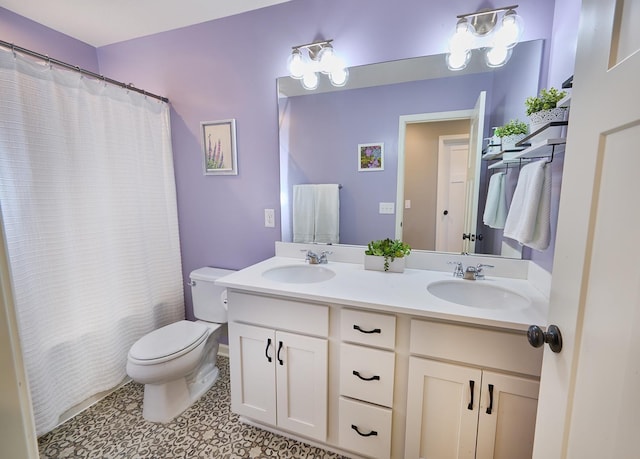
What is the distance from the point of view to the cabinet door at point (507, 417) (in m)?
1.03

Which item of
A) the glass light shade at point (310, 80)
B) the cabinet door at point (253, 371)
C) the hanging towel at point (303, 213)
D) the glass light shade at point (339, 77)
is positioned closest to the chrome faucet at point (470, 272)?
the hanging towel at point (303, 213)

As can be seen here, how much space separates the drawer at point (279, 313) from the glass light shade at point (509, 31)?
1513mm

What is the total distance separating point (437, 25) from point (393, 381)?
1740mm

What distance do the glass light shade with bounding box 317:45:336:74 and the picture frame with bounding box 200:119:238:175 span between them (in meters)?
0.71

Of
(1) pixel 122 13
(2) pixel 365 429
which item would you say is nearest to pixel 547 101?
(2) pixel 365 429

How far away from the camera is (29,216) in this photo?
56.2 inches

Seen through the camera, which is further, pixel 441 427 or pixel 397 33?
pixel 397 33

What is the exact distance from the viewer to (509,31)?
4.41ft

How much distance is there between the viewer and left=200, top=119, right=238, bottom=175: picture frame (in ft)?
6.61

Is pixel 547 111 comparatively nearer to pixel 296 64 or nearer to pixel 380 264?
pixel 380 264

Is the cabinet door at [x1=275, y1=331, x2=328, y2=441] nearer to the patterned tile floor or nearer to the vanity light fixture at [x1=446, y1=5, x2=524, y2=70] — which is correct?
the patterned tile floor

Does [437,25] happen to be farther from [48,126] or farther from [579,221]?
[48,126]

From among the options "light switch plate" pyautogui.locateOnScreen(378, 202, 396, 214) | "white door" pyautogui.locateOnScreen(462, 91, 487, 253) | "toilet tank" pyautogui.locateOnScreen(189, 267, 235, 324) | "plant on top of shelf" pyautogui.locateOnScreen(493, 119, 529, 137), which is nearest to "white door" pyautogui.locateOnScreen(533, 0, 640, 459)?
"plant on top of shelf" pyautogui.locateOnScreen(493, 119, 529, 137)

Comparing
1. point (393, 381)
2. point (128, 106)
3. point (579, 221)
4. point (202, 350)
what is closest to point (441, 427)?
point (393, 381)
